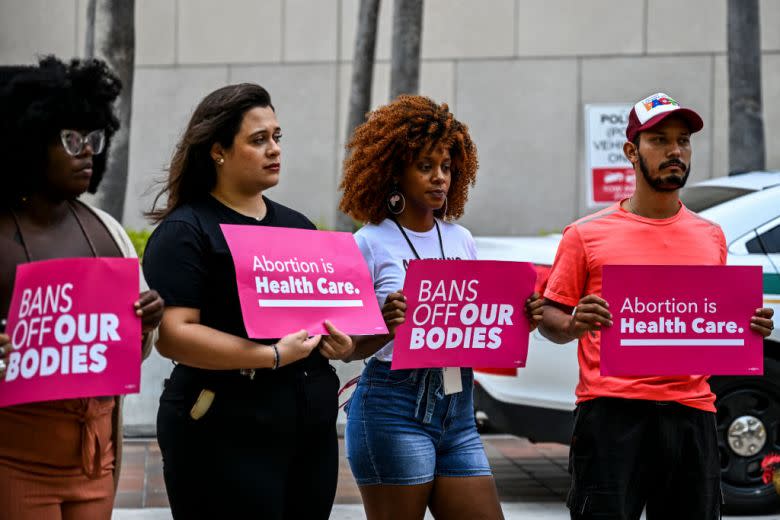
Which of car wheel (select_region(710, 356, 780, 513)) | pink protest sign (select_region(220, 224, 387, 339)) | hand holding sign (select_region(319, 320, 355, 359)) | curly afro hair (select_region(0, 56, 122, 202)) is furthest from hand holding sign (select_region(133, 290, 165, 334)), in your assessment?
car wheel (select_region(710, 356, 780, 513))

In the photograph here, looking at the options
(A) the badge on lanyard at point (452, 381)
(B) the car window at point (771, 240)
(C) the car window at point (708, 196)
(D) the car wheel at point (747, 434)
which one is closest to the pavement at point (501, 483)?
(D) the car wheel at point (747, 434)

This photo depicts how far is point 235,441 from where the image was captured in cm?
342

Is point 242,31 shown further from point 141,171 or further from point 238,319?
point 238,319

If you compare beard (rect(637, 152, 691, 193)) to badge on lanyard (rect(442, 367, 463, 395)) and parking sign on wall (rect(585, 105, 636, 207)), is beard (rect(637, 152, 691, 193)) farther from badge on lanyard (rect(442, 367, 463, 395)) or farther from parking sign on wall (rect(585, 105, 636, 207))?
parking sign on wall (rect(585, 105, 636, 207))

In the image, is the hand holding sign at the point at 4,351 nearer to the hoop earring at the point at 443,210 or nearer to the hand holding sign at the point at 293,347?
the hand holding sign at the point at 293,347

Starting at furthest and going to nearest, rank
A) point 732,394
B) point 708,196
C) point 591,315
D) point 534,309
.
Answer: point 708,196
point 732,394
point 534,309
point 591,315

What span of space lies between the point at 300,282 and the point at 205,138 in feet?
1.66

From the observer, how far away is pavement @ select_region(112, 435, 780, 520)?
20.8 ft

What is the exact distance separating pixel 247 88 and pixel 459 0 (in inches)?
450

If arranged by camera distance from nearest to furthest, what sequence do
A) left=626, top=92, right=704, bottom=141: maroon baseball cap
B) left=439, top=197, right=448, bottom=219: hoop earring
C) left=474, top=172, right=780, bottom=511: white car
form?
left=626, top=92, right=704, bottom=141: maroon baseball cap, left=439, top=197, right=448, bottom=219: hoop earring, left=474, top=172, right=780, bottom=511: white car

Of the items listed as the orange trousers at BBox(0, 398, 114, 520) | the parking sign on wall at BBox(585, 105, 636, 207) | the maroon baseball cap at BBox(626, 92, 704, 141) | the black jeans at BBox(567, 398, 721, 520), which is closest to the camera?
the orange trousers at BBox(0, 398, 114, 520)

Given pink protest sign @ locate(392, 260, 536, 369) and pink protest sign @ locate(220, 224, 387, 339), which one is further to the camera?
pink protest sign @ locate(392, 260, 536, 369)

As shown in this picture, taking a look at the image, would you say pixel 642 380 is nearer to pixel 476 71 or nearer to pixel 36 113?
pixel 36 113

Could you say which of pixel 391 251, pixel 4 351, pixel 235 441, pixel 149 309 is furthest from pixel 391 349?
pixel 4 351
